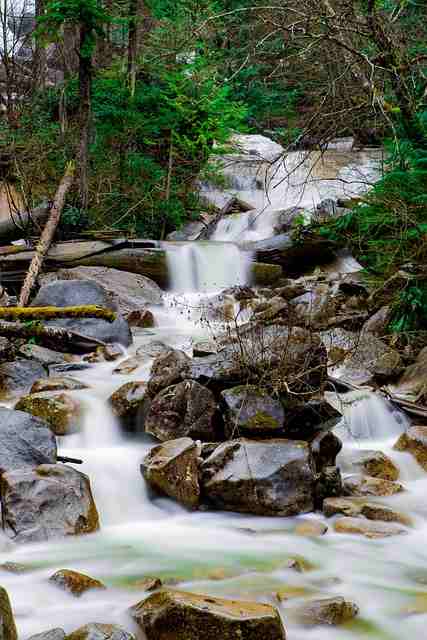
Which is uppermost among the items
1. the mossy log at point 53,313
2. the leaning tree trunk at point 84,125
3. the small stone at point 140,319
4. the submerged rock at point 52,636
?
the leaning tree trunk at point 84,125

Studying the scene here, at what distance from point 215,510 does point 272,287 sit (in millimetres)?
8375

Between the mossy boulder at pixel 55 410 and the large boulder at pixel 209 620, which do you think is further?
the mossy boulder at pixel 55 410

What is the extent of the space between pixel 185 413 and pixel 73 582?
234cm

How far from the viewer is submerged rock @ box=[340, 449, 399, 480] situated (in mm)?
5891

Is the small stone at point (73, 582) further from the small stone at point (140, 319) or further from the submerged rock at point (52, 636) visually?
the small stone at point (140, 319)

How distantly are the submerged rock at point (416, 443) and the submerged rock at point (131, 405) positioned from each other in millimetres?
2479

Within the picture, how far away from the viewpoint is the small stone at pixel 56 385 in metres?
7.11

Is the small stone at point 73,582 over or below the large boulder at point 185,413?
below

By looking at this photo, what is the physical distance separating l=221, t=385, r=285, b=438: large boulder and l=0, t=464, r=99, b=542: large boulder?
4.84 ft

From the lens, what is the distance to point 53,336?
8.47 metres

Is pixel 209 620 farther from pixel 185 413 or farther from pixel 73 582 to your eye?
pixel 185 413

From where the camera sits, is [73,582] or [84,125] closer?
[73,582]

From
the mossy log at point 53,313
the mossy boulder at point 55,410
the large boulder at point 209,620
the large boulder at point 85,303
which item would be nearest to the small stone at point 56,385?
the mossy boulder at point 55,410

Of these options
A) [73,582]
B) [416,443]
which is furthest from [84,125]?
[73,582]
